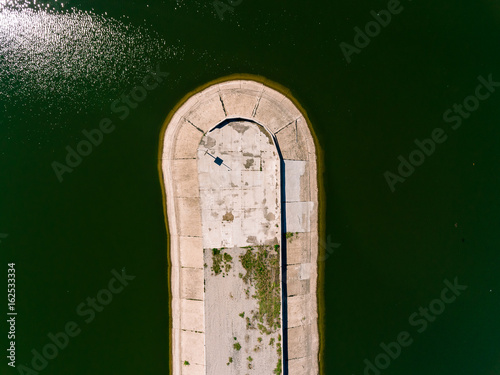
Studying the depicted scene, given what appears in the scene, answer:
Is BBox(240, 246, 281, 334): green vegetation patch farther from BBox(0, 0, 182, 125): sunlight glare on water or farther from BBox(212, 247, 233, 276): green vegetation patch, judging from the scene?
BBox(0, 0, 182, 125): sunlight glare on water

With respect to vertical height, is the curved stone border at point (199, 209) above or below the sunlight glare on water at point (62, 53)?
below

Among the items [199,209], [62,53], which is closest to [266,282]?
[199,209]

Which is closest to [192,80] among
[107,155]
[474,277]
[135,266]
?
[107,155]

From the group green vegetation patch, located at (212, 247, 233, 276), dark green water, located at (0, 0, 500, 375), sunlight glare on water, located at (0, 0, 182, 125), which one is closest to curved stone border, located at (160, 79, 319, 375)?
green vegetation patch, located at (212, 247, 233, 276)

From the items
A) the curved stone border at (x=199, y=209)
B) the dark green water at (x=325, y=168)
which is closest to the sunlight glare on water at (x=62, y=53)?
the dark green water at (x=325, y=168)

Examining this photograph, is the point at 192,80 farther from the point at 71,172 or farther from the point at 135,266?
the point at 135,266

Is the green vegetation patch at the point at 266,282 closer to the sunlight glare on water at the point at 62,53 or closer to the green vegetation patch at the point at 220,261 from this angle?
the green vegetation patch at the point at 220,261
